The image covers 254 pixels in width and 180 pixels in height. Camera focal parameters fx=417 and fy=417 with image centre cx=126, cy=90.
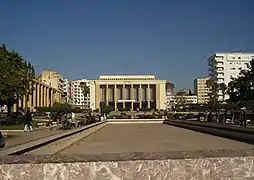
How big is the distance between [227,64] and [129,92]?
1708 inches

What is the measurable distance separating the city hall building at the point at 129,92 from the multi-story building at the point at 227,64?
78.7 feet

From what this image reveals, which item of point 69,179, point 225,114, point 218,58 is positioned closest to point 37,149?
point 69,179

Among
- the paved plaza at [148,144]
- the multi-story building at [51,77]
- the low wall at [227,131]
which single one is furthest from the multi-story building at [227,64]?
the paved plaza at [148,144]

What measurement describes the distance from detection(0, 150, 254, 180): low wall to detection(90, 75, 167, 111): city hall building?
6504 inches

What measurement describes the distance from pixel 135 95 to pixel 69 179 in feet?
572

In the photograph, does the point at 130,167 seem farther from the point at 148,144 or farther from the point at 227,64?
the point at 227,64

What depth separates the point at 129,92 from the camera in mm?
178000

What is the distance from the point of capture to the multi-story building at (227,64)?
15675cm

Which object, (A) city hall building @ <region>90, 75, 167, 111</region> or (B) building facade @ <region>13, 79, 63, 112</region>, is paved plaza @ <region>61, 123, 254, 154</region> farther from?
(A) city hall building @ <region>90, 75, 167, 111</region>

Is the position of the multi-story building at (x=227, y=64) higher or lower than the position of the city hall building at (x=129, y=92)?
higher

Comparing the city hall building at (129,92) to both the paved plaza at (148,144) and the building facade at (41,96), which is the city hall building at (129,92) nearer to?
the building facade at (41,96)

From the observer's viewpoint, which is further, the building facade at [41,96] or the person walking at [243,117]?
the building facade at [41,96]

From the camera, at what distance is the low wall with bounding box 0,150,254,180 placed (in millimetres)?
4387

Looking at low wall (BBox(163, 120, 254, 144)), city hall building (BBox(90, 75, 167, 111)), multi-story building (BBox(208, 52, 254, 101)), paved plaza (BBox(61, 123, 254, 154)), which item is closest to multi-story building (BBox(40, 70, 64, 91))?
city hall building (BBox(90, 75, 167, 111))
